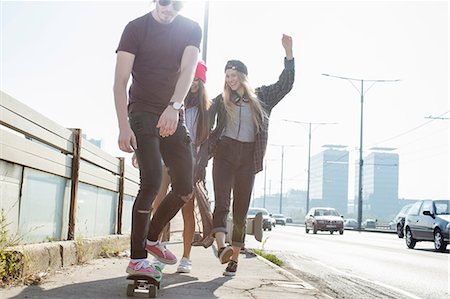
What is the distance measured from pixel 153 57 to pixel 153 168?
719 mm

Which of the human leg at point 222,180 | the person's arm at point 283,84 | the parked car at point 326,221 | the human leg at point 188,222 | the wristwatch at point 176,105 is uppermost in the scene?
the person's arm at point 283,84

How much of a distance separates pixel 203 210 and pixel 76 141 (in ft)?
4.78

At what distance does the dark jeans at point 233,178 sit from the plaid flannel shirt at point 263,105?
62mm

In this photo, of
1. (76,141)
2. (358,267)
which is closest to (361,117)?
(358,267)

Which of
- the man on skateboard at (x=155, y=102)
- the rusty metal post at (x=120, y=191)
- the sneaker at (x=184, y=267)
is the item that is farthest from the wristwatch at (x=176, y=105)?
the rusty metal post at (x=120, y=191)

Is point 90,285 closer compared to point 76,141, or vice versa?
point 90,285

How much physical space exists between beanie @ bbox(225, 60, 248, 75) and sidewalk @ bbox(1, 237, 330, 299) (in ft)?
5.91

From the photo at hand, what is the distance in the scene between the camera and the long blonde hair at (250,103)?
5.23 meters

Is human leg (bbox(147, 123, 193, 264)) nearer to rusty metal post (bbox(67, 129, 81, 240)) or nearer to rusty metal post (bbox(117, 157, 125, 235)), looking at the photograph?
rusty metal post (bbox(67, 129, 81, 240))

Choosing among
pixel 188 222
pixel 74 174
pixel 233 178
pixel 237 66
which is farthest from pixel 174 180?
pixel 74 174

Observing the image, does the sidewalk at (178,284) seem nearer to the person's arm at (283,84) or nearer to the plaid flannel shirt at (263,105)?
the plaid flannel shirt at (263,105)

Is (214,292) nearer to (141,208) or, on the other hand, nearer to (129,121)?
(141,208)

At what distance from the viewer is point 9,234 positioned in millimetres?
4324

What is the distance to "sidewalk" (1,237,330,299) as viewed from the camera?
365 cm
